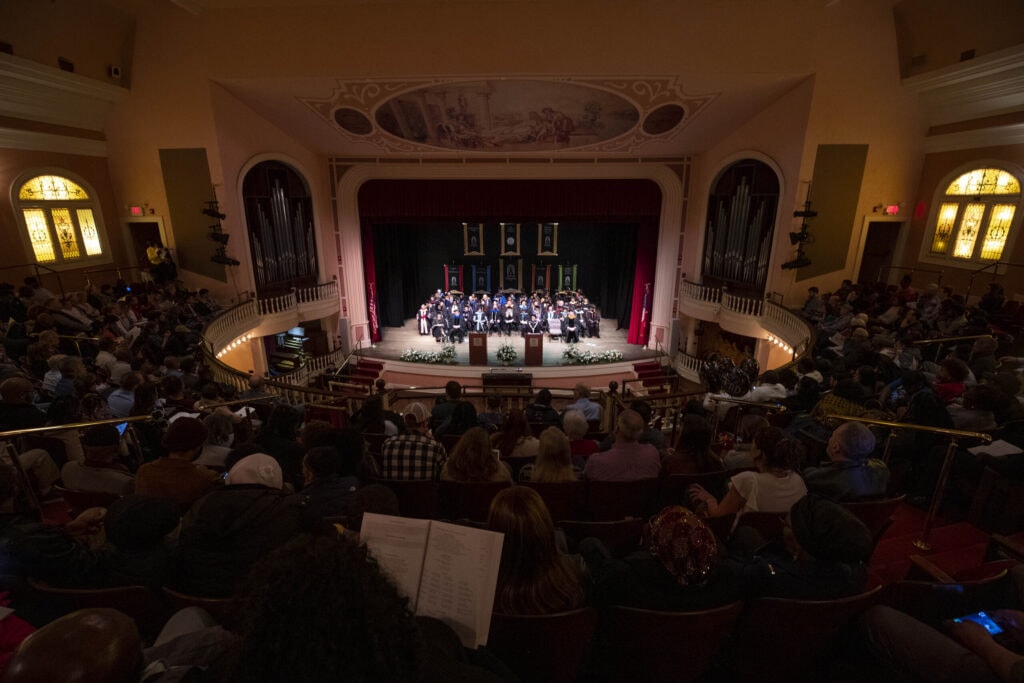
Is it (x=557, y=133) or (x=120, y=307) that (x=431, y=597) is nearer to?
(x=120, y=307)

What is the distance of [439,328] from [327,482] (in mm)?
12207

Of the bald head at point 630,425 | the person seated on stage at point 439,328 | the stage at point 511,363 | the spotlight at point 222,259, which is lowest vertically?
the stage at point 511,363

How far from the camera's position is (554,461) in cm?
291

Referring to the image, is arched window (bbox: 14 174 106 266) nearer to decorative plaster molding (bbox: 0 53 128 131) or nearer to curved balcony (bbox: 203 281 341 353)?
decorative plaster molding (bbox: 0 53 128 131)

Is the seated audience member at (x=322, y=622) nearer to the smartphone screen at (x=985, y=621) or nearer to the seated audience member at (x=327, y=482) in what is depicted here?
the seated audience member at (x=327, y=482)

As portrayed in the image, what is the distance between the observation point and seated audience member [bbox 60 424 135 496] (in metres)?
2.85

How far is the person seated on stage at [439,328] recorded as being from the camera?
47.6ft

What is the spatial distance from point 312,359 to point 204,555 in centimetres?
1154

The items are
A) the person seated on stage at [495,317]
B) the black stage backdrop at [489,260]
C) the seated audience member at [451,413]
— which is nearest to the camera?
the seated audience member at [451,413]

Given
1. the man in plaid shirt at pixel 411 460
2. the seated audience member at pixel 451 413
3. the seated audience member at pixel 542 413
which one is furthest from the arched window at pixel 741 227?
the man in plaid shirt at pixel 411 460

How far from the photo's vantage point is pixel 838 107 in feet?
30.5

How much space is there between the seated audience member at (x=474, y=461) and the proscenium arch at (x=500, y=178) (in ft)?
36.1

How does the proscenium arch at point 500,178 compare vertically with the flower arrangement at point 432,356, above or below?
above

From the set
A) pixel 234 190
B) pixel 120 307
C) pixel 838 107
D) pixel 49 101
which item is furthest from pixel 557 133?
pixel 49 101
